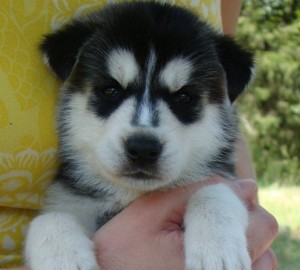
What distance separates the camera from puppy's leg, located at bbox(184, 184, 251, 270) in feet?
7.36

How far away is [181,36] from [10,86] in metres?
0.82

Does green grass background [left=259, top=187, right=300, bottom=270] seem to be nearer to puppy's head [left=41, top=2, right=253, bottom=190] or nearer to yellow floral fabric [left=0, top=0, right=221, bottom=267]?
puppy's head [left=41, top=2, right=253, bottom=190]

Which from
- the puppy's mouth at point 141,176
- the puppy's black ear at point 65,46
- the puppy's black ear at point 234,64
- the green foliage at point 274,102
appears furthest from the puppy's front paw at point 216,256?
the green foliage at point 274,102

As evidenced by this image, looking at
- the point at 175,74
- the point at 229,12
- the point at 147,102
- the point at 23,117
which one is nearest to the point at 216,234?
the point at 147,102

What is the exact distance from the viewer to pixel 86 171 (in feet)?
9.43

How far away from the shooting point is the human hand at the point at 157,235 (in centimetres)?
228

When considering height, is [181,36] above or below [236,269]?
above

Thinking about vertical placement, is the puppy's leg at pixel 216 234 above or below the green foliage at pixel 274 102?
above

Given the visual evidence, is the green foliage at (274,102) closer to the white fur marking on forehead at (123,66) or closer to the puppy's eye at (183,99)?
the puppy's eye at (183,99)

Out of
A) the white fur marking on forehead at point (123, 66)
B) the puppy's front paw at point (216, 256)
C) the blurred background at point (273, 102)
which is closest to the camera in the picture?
the puppy's front paw at point (216, 256)

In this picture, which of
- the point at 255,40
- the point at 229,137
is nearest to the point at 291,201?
the point at 255,40

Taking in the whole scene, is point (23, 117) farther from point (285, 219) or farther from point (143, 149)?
point (285, 219)

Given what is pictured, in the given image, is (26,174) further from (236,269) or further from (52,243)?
(236,269)

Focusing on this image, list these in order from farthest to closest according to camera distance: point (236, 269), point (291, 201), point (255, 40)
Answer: point (255, 40)
point (291, 201)
point (236, 269)
